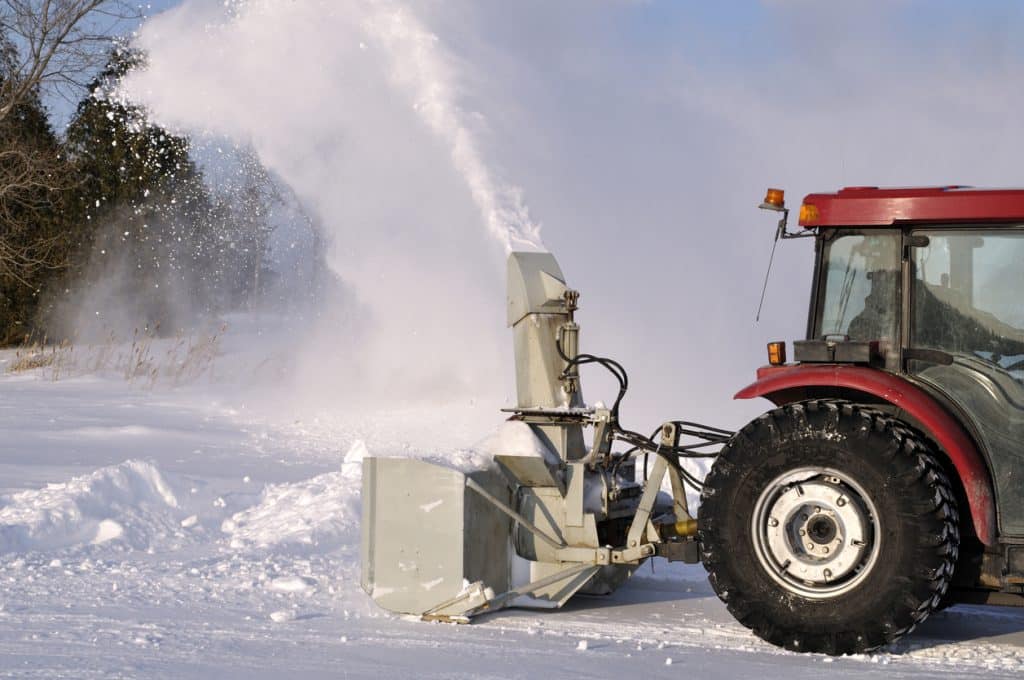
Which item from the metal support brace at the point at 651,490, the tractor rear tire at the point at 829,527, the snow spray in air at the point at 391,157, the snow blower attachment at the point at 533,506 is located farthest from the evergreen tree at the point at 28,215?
the tractor rear tire at the point at 829,527

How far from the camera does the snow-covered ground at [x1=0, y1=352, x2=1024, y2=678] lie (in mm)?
4430

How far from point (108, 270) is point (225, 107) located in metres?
10.4

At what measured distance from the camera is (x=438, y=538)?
5352mm

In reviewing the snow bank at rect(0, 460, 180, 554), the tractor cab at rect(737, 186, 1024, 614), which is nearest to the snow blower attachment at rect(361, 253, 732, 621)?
the tractor cab at rect(737, 186, 1024, 614)

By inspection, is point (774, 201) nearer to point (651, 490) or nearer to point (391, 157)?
point (651, 490)

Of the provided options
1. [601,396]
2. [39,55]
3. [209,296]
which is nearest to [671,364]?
[601,396]

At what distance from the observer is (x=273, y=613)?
16.9 ft

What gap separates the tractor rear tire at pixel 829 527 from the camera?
456 cm

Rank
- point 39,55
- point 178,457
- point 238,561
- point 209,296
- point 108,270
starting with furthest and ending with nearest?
point 209,296
point 108,270
point 39,55
point 178,457
point 238,561

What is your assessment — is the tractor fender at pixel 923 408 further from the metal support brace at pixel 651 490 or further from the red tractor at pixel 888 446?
the metal support brace at pixel 651 490

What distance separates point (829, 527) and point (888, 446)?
1.32 ft

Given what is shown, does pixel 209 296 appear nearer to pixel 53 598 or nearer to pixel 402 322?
pixel 402 322

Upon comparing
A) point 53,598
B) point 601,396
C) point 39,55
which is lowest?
point 53,598

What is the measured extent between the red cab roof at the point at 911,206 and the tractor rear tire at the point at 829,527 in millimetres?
769
